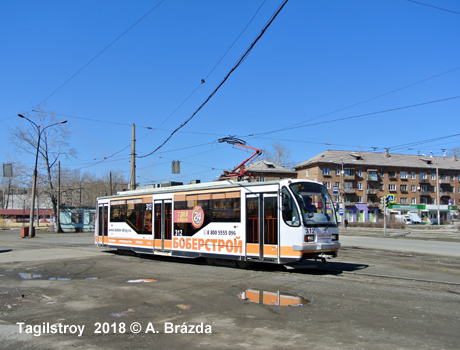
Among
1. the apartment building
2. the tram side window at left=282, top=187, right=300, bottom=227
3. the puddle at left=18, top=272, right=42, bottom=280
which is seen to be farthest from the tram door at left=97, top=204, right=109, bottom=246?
the apartment building

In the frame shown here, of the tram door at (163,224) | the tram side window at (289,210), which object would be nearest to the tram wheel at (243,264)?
the tram side window at (289,210)

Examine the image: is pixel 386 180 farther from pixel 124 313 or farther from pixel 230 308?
pixel 124 313

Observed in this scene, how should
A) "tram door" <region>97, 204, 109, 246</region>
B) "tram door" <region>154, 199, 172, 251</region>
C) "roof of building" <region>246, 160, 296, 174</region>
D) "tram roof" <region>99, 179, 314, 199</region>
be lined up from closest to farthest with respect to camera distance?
1. "tram roof" <region>99, 179, 314, 199</region>
2. "tram door" <region>154, 199, 172, 251</region>
3. "tram door" <region>97, 204, 109, 246</region>
4. "roof of building" <region>246, 160, 296, 174</region>

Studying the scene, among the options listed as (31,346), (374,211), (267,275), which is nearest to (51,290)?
(31,346)

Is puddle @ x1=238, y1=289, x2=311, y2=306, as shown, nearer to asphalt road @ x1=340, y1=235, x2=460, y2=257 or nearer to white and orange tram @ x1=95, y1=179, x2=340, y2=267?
white and orange tram @ x1=95, y1=179, x2=340, y2=267

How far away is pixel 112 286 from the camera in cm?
1017

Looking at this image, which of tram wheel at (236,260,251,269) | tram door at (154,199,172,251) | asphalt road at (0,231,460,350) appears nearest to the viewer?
asphalt road at (0,231,460,350)

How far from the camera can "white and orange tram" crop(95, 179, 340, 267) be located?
11.9 metres

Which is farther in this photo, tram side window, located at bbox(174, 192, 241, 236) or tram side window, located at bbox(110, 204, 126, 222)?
tram side window, located at bbox(110, 204, 126, 222)

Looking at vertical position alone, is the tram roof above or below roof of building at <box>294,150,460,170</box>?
below

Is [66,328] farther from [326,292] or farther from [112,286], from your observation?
[326,292]

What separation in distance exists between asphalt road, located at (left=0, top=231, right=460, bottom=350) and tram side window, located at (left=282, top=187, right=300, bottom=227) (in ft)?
5.25

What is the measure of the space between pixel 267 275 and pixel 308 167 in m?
72.0

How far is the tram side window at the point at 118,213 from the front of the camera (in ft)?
60.5
